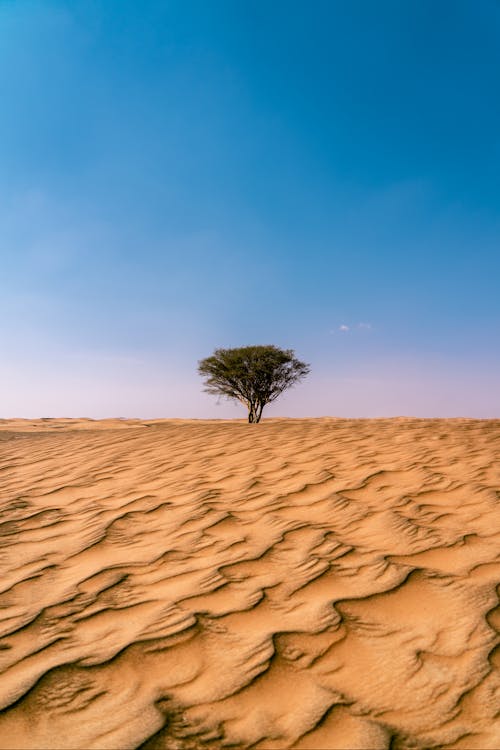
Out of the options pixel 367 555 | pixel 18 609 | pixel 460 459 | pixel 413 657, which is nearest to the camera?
pixel 413 657

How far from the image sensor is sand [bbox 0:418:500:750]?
1.45 m

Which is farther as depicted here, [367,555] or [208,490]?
[208,490]

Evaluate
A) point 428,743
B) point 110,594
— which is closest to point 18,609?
point 110,594

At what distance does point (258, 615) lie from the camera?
2053 millimetres

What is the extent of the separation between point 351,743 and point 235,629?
0.71 m

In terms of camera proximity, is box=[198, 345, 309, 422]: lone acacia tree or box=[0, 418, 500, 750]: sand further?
box=[198, 345, 309, 422]: lone acacia tree

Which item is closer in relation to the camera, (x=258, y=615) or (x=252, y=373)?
(x=258, y=615)

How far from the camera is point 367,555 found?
8.61 feet

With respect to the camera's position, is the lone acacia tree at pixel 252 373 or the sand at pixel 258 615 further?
the lone acacia tree at pixel 252 373

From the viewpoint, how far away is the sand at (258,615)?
1.45 meters

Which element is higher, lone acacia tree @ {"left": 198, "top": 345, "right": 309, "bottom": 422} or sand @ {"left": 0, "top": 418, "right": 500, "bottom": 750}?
lone acacia tree @ {"left": 198, "top": 345, "right": 309, "bottom": 422}

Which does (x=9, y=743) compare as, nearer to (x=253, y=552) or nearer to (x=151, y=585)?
(x=151, y=585)

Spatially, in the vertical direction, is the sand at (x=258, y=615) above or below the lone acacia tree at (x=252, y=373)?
below

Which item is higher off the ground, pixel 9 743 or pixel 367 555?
pixel 367 555
